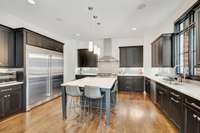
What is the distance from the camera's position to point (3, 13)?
335cm

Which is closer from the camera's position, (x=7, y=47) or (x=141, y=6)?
(x=141, y=6)

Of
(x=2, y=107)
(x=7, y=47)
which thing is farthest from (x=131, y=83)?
(x=7, y=47)

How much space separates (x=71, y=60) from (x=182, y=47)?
538 cm

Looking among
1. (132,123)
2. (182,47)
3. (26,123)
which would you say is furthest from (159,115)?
(26,123)

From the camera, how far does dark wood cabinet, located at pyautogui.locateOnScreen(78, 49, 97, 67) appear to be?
6891 millimetres

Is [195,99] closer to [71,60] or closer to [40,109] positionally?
[40,109]

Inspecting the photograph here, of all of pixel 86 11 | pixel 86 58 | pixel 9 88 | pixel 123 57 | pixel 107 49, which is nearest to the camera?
pixel 9 88

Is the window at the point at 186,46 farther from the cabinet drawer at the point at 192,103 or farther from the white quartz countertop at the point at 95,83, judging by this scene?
the white quartz countertop at the point at 95,83

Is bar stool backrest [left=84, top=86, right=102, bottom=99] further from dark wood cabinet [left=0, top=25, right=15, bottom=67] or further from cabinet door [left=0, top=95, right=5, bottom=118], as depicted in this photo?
dark wood cabinet [left=0, top=25, right=15, bottom=67]

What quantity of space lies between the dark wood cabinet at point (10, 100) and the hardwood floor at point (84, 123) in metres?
0.19

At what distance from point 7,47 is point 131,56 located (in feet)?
17.3

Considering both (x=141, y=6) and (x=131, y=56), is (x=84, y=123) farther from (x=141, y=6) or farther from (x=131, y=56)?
(x=131, y=56)

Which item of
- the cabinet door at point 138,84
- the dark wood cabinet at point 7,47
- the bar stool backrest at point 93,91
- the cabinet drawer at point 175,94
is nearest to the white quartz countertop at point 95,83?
the bar stool backrest at point 93,91

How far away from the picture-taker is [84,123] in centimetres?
281
